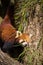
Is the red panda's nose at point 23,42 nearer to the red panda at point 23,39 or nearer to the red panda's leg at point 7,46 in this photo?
the red panda at point 23,39

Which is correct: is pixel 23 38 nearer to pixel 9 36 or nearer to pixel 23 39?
pixel 23 39

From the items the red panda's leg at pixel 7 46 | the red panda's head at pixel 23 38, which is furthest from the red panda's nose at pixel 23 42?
the red panda's leg at pixel 7 46

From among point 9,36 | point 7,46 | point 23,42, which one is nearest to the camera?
point 23,42

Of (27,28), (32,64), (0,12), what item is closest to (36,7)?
(27,28)

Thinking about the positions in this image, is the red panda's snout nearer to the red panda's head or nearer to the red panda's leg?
the red panda's head

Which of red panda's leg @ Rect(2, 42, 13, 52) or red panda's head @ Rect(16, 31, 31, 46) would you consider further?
red panda's leg @ Rect(2, 42, 13, 52)

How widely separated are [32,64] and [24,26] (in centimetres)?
23

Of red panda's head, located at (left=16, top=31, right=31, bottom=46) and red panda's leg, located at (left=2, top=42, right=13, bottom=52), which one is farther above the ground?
red panda's head, located at (left=16, top=31, right=31, bottom=46)

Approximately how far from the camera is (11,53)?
5.96ft

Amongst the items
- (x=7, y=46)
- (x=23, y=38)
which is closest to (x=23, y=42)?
(x=23, y=38)

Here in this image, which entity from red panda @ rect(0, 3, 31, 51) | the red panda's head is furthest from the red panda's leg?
the red panda's head

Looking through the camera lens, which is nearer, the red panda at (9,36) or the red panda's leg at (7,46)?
the red panda at (9,36)

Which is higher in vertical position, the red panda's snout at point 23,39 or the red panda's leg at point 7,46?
the red panda's snout at point 23,39

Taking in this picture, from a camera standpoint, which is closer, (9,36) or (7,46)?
(9,36)
